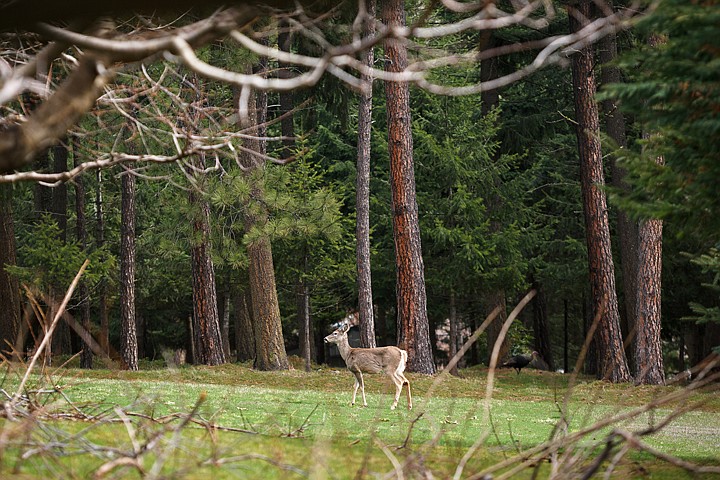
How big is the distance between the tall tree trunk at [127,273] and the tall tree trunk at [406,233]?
700 cm

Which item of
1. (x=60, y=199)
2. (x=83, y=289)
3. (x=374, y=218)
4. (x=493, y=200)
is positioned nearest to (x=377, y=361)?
(x=83, y=289)

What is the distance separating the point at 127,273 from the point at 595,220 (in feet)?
40.4

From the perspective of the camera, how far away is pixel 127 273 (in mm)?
27234

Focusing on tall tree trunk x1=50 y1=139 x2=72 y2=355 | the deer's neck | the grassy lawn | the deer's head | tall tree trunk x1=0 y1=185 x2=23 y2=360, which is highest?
tall tree trunk x1=50 y1=139 x2=72 y2=355

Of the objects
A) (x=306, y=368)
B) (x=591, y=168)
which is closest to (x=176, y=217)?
(x=306, y=368)

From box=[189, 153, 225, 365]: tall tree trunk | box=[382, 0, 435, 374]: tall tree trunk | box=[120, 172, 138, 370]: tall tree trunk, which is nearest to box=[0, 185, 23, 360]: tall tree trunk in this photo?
box=[120, 172, 138, 370]: tall tree trunk

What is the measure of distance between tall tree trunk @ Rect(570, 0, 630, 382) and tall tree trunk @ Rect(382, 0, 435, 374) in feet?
14.7

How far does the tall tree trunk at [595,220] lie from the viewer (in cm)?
2556

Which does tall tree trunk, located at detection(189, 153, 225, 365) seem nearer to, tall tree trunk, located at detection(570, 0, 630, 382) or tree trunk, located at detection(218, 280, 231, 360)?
tree trunk, located at detection(218, 280, 231, 360)

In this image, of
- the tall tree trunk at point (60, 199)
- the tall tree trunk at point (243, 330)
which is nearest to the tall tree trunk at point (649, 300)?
the tall tree trunk at point (243, 330)

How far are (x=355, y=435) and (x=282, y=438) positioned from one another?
2.38 m

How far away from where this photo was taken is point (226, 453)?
6.19 m

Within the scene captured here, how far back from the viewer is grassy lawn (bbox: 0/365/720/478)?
524 centimetres

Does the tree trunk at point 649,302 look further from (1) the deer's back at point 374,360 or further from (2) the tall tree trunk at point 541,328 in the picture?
(2) the tall tree trunk at point 541,328
